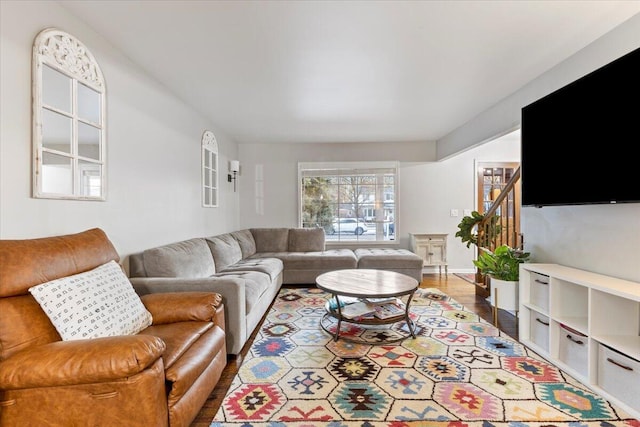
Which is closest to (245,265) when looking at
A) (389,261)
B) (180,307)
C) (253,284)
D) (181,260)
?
(253,284)

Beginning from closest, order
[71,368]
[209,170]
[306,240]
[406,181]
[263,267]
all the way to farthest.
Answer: [71,368] < [263,267] < [209,170] < [306,240] < [406,181]

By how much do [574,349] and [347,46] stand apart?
2.63 meters

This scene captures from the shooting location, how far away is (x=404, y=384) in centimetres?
200

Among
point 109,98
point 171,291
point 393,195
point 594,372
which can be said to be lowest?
point 594,372

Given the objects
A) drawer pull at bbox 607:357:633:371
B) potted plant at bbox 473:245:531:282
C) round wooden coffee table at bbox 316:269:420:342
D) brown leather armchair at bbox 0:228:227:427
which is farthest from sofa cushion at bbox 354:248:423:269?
brown leather armchair at bbox 0:228:227:427

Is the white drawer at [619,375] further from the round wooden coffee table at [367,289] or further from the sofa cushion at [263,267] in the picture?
the sofa cushion at [263,267]

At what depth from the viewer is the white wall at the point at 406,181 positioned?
216 inches

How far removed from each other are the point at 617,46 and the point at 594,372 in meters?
2.14

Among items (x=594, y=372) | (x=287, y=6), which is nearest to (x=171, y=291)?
(x=287, y=6)

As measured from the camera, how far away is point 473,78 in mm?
2881

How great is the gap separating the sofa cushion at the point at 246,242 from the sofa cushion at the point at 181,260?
1.09m

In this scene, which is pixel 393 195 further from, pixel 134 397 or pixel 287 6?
pixel 134 397

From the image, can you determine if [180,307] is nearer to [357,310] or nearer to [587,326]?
[357,310]

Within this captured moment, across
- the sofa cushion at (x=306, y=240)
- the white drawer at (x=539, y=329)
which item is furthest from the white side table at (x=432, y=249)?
the white drawer at (x=539, y=329)
